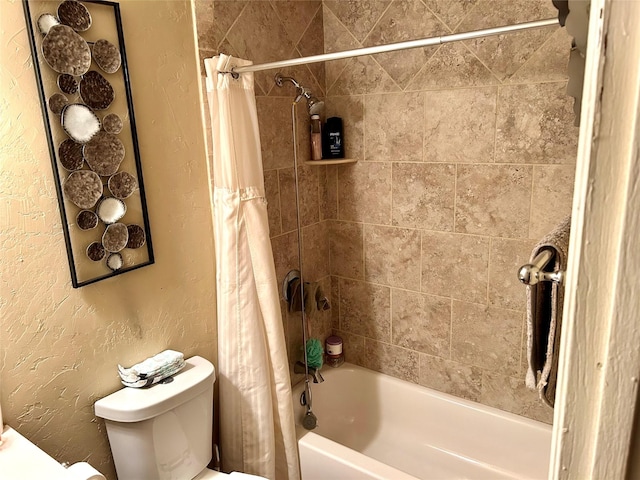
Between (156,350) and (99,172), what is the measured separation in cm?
64

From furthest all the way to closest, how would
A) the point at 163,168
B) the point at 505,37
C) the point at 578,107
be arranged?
the point at 505,37 → the point at 163,168 → the point at 578,107

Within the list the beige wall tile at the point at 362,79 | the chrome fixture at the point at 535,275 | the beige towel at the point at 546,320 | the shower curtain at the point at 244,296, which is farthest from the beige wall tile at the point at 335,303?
the chrome fixture at the point at 535,275

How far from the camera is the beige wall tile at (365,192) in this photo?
2213 millimetres

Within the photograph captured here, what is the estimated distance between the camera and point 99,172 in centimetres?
140

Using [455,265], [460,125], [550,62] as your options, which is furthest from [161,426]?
[550,62]

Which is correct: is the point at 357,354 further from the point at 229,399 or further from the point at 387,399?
the point at 229,399

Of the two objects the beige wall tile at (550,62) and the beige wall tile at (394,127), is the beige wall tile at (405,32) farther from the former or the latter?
the beige wall tile at (550,62)

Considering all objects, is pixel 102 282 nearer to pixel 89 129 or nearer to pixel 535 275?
pixel 89 129

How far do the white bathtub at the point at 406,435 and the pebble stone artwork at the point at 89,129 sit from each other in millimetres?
1141

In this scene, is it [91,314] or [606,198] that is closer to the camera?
[606,198]

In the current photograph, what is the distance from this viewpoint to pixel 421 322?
224 cm

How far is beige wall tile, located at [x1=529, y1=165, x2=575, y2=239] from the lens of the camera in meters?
1.77

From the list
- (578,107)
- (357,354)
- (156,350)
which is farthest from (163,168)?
(357,354)

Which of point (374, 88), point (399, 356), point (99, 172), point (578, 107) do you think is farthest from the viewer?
point (399, 356)
